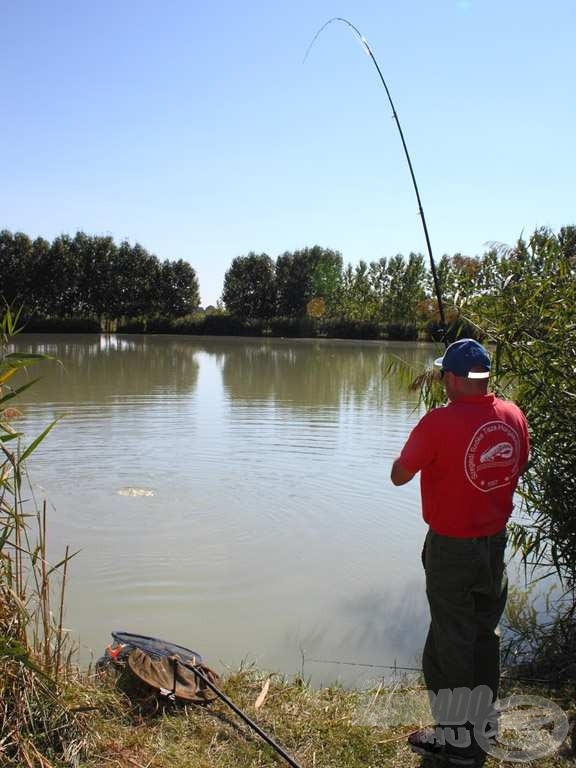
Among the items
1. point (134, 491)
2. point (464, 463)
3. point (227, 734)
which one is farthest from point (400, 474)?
point (134, 491)

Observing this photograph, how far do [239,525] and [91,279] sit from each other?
58696 millimetres

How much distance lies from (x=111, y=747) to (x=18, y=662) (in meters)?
0.55

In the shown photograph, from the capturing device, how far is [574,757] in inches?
131

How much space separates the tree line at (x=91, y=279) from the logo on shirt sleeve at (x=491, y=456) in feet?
202

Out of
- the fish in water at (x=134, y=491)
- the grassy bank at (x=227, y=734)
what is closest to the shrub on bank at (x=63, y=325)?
the fish in water at (x=134, y=491)

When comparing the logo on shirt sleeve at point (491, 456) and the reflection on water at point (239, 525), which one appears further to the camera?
the reflection on water at point (239, 525)

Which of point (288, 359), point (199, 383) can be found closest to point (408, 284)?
point (288, 359)

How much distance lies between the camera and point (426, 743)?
3404mm

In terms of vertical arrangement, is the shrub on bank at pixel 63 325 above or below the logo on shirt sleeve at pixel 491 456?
above

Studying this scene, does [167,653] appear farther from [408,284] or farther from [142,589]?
[408,284]

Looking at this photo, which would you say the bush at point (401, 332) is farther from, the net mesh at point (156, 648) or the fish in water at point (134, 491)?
the net mesh at point (156, 648)

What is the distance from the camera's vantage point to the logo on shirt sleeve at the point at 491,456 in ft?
10.8

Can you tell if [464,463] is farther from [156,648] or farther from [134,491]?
[134,491]

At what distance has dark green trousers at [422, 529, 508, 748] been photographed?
3.32 meters
